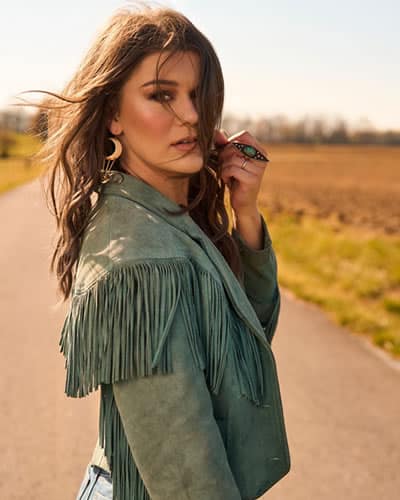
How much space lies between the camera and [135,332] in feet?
5.20

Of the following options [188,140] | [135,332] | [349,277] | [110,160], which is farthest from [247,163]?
[349,277]

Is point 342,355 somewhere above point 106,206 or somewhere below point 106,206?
below

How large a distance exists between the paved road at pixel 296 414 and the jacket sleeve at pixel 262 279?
69 centimetres

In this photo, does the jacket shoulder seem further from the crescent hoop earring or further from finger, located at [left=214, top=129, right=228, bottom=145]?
finger, located at [left=214, top=129, right=228, bottom=145]

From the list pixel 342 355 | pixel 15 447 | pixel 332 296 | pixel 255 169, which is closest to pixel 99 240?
pixel 255 169

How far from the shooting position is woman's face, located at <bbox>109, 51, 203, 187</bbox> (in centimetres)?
178

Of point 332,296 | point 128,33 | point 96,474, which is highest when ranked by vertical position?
point 128,33

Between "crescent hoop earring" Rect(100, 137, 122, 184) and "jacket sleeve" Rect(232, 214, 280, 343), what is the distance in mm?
585

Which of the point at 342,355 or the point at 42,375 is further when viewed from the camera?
the point at 342,355

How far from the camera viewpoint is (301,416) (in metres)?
4.76

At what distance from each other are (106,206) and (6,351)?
471 centimetres

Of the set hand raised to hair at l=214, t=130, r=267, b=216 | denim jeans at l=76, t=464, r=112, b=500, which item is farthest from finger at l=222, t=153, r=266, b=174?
denim jeans at l=76, t=464, r=112, b=500

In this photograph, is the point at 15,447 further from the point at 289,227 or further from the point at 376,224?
the point at 376,224

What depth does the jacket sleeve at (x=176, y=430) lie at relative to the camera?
153 cm
